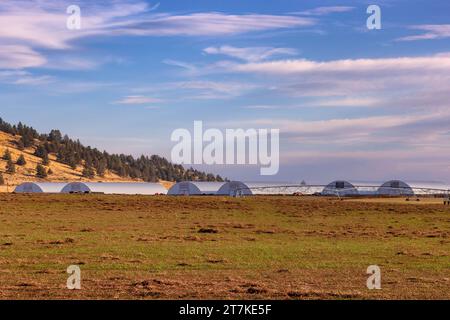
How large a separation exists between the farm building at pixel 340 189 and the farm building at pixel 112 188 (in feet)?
116

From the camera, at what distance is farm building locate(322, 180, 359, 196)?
461 feet

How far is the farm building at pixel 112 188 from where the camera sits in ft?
440

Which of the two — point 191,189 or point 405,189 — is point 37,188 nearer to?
point 191,189

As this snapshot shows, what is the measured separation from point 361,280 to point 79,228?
2630 centimetres

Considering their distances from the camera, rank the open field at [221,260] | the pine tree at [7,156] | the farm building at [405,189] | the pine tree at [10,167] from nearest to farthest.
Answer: the open field at [221,260], the farm building at [405,189], the pine tree at [10,167], the pine tree at [7,156]

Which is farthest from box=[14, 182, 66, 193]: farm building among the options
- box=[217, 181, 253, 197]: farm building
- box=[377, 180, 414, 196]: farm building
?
box=[377, 180, 414, 196]: farm building

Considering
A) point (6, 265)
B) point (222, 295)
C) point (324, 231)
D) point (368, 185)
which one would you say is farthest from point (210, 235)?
point (368, 185)

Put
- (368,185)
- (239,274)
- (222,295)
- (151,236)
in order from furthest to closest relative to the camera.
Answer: (368,185), (151,236), (239,274), (222,295)

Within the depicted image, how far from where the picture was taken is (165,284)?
20.5m

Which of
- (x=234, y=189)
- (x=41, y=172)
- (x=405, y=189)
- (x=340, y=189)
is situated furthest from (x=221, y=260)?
(x=41, y=172)

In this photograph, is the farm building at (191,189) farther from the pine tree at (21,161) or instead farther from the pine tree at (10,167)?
the pine tree at (21,161)

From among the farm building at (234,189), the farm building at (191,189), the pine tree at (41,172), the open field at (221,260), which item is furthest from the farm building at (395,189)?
the pine tree at (41,172)

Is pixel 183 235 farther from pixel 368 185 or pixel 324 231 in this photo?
pixel 368 185
